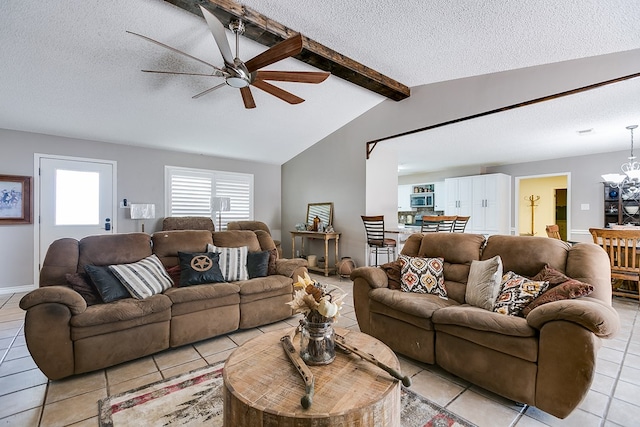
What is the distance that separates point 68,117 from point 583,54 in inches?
251

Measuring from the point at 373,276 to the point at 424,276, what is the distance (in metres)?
0.48

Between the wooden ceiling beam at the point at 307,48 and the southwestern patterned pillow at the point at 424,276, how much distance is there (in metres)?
2.37

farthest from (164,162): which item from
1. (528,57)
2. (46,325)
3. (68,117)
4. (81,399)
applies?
(528,57)

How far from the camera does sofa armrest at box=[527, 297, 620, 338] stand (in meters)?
1.48

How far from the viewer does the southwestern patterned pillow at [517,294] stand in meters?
2.00

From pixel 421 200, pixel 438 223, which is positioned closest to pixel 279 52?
pixel 438 223

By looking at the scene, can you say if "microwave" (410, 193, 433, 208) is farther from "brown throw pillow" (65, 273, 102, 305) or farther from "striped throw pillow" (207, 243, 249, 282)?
"brown throw pillow" (65, 273, 102, 305)

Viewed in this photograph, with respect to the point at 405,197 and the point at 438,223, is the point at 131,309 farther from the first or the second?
the point at 405,197

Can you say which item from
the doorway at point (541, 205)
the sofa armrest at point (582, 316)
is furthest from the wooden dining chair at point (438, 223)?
the doorway at point (541, 205)

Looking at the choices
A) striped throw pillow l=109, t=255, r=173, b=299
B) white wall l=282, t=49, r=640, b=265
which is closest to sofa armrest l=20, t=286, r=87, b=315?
striped throw pillow l=109, t=255, r=173, b=299

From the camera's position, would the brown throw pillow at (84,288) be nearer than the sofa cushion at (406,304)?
No

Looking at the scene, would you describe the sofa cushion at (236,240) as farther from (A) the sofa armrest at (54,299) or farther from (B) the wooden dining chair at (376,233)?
(B) the wooden dining chair at (376,233)

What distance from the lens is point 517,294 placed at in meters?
2.07

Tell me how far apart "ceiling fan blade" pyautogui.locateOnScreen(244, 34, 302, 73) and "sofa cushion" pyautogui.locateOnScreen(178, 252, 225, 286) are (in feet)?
6.43
